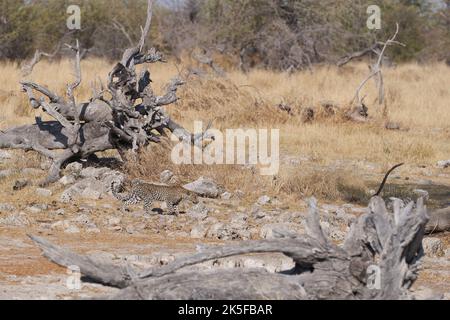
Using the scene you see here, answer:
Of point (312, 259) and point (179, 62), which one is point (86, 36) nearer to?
point (179, 62)

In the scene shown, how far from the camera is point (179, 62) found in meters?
21.9

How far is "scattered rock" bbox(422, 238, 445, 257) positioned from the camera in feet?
24.9

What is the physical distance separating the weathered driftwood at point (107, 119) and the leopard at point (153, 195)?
91 cm

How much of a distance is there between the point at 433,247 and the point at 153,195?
2.74m

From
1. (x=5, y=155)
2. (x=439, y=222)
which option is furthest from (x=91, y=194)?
(x=439, y=222)

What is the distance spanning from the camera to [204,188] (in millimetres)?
9430

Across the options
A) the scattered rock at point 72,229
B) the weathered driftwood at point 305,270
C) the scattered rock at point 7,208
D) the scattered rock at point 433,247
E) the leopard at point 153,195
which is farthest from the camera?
the leopard at point 153,195

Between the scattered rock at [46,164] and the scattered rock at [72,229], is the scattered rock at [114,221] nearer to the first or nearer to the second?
the scattered rock at [72,229]

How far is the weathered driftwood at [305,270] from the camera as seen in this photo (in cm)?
478

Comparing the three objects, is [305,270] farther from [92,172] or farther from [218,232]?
[92,172]

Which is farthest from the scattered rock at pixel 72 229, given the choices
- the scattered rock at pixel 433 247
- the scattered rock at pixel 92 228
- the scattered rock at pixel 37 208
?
the scattered rock at pixel 433 247

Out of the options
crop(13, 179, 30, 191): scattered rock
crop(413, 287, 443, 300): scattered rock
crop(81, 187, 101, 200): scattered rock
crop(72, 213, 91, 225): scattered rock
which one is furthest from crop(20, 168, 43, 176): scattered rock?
crop(413, 287, 443, 300): scattered rock

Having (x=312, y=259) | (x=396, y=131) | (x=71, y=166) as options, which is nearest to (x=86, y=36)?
(x=396, y=131)

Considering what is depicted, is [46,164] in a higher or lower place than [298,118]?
lower
